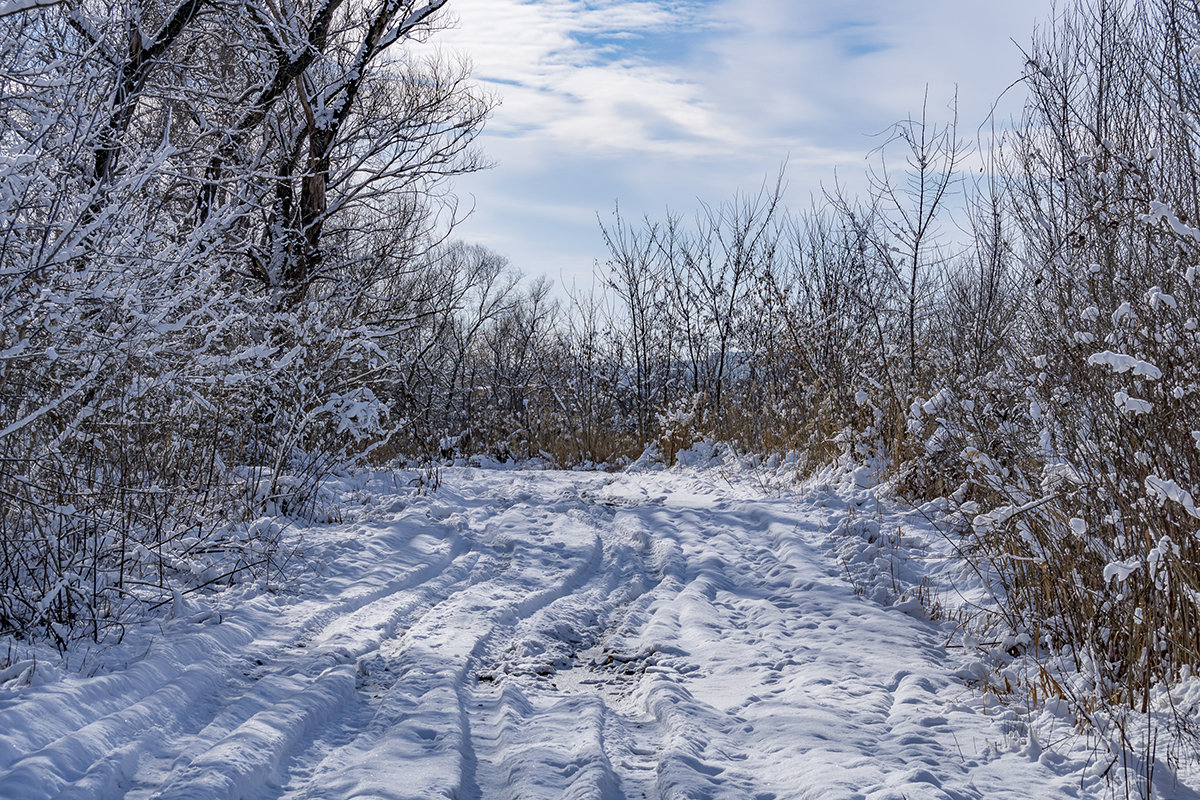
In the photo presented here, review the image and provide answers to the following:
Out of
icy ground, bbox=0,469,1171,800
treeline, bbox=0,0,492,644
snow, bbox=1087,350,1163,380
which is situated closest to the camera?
icy ground, bbox=0,469,1171,800

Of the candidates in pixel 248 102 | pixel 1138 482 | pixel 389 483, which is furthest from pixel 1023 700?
pixel 248 102

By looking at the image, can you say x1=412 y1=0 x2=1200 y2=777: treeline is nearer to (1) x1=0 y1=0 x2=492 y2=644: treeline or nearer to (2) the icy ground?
(2) the icy ground

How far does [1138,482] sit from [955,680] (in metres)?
1.25

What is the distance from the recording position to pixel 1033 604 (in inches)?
166

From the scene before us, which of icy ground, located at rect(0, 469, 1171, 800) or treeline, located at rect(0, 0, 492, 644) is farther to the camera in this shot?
treeline, located at rect(0, 0, 492, 644)

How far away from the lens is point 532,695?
3.68 m

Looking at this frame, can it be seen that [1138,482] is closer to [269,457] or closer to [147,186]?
[147,186]

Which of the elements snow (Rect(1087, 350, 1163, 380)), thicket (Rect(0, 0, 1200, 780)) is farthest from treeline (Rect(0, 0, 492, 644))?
snow (Rect(1087, 350, 1163, 380))

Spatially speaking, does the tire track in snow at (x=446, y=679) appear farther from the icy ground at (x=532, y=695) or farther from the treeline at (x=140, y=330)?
the treeline at (x=140, y=330)

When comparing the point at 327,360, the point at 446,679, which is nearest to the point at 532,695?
the point at 446,679

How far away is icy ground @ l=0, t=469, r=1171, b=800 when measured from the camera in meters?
2.78

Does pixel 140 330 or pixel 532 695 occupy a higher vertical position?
pixel 140 330

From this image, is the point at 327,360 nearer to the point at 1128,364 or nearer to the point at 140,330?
the point at 140,330

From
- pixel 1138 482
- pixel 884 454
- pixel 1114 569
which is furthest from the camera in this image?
pixel 884 454
